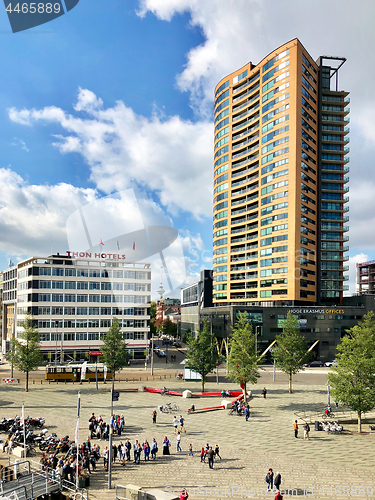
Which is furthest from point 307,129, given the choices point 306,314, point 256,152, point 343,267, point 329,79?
point 306,314

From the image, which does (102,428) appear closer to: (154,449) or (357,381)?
(154,449)

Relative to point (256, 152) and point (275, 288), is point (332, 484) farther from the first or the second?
point (256, 152)

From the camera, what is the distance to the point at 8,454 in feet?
82.9

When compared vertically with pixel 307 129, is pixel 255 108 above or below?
above

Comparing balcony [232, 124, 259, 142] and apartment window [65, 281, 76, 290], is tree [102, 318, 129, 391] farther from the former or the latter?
balcony [232, 124, 259, 142]

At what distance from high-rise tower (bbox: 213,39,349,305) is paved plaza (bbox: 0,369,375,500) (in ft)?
132

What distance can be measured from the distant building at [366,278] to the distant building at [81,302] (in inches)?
4168

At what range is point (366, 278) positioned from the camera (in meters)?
156

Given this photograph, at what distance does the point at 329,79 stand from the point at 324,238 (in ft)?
140

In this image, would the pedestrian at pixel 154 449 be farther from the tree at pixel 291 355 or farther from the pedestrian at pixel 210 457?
the tree at pixel 291 355

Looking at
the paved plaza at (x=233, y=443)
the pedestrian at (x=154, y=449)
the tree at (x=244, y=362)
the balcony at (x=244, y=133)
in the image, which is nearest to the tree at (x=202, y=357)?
the paved plaza at (x=233, y=443)

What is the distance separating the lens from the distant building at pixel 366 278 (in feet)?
492

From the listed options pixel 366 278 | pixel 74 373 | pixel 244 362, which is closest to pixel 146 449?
pixel 244 362

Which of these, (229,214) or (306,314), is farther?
(229,214)
